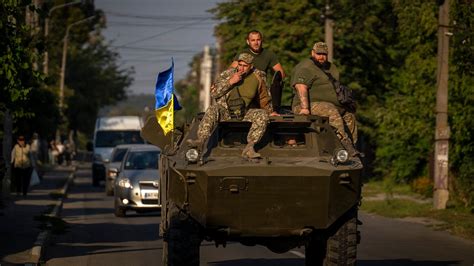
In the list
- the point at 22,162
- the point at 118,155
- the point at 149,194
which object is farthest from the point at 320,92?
the point at 118,155

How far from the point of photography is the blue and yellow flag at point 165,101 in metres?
15.3

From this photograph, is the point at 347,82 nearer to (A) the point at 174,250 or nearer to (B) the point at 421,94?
(B) the point at 421,94

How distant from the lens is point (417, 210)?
28.3 meters

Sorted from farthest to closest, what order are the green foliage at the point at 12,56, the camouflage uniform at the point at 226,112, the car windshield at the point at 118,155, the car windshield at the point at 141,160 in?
the car windshield at the point at 118,155
the car windshield at the point at 141,160
the green foliage at the point at 12,56
the camouflage uniform at the point at 226,112

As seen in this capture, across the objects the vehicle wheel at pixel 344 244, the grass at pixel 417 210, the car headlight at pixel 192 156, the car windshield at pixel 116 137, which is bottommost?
the grass at pixel 417 210

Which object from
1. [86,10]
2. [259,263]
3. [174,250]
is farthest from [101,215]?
[86,10]

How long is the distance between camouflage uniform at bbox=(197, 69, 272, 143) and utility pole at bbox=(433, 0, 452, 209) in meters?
13.7

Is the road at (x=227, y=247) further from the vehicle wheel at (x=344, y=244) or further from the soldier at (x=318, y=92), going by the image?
the vehicle wheel at (x=344, y=244)

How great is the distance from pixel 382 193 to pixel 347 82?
7.22m


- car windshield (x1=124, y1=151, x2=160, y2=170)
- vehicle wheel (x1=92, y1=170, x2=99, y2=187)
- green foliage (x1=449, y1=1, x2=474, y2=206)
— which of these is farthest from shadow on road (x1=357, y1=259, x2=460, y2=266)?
vehicle wheel (x1=92, y1=170, x2=99, y2=187)

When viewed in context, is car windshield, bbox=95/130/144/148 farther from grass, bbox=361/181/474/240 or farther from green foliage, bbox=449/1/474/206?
green foliage, bbox=449/1/474/206

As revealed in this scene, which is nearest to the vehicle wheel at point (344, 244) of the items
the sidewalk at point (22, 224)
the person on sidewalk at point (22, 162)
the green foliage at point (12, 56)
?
the sidewalk at point (22, 224)

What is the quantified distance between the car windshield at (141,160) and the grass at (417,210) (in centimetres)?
559

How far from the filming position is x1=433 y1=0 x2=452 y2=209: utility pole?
1065 inches
